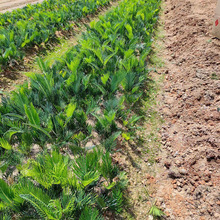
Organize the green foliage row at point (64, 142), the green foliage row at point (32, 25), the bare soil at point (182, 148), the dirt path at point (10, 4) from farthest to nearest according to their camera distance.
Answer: the dirt path at point (10, 4) → the green foliage row at point (32, 25) → the bare soil at point (182, 148) → the green foliage row at point (64, 142)

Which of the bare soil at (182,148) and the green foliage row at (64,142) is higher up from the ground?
the green foliage row at (64,142)

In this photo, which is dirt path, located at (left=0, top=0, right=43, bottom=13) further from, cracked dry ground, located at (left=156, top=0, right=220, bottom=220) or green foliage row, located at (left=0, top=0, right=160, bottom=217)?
cracked dry ground, located at (left=156, top=0, right=220, bottom=220)

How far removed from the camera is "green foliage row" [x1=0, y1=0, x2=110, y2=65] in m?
3.98

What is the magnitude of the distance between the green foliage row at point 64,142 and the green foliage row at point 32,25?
5.57 feet

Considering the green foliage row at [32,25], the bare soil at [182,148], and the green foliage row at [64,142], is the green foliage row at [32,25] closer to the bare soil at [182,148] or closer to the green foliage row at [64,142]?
the green foliage row at [64,142]

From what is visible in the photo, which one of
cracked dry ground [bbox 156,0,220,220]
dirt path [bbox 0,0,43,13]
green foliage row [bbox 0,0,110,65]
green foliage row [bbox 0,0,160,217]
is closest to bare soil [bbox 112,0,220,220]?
cracked dry ground [bbox 156,0,220,220]

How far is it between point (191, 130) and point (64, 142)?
1.74 m

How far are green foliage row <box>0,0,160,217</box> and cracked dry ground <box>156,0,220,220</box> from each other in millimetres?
567

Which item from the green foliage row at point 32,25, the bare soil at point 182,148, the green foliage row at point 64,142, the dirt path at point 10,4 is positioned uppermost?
the dirt path at point 10,4

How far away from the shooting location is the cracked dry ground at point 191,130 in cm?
185

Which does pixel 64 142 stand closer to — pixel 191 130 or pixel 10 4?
pixel 191 130

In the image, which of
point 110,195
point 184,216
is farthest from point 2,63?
point 184,216

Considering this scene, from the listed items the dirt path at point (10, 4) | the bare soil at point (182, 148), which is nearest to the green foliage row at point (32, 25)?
the dirt path at point (10, 4)

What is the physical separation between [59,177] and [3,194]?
17.8 inches
